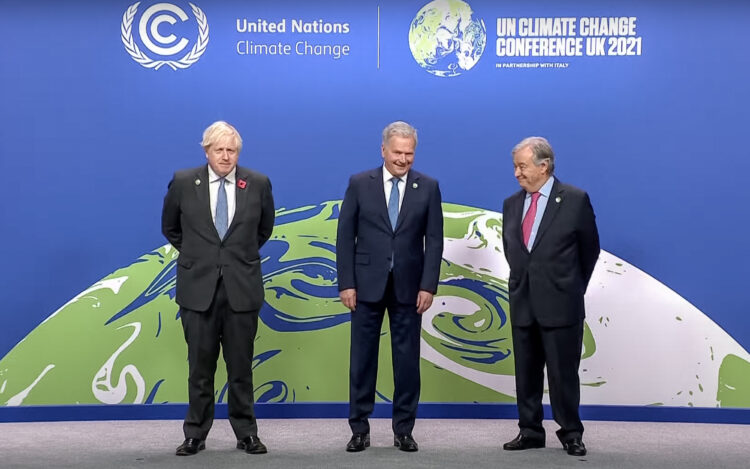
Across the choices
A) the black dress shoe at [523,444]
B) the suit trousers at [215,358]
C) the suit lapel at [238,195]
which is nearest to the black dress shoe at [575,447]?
the black dress shoe at [523,444]

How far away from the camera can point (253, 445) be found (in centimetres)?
427

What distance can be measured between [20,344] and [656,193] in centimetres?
387

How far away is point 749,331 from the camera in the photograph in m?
5.14

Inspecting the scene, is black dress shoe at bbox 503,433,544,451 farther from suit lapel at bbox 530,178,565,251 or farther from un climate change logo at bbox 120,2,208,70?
un climate change logo at bbox 120,2,208,70

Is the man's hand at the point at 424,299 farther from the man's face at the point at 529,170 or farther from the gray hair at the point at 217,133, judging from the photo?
the gray hair at the point at 217,133

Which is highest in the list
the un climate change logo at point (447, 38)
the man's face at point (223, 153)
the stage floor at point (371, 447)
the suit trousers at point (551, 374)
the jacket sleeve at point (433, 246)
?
the un climate change logo at point (447, 38)

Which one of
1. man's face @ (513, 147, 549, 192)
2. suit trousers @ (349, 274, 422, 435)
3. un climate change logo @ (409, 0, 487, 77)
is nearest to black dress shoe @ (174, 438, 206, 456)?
suit trousers @ (349, 274, 422, 435)

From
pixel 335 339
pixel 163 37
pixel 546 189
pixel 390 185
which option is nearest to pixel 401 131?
pixel 390 185

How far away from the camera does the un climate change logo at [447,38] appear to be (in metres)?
5.18

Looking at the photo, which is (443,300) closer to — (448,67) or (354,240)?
(354,240)

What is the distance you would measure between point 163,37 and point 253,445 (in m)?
2.48

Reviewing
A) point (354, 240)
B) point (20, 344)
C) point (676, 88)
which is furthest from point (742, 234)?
point (20, 344)

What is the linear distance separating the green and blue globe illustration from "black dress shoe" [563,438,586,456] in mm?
962

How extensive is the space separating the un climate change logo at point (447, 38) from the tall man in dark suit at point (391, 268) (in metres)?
0.99
